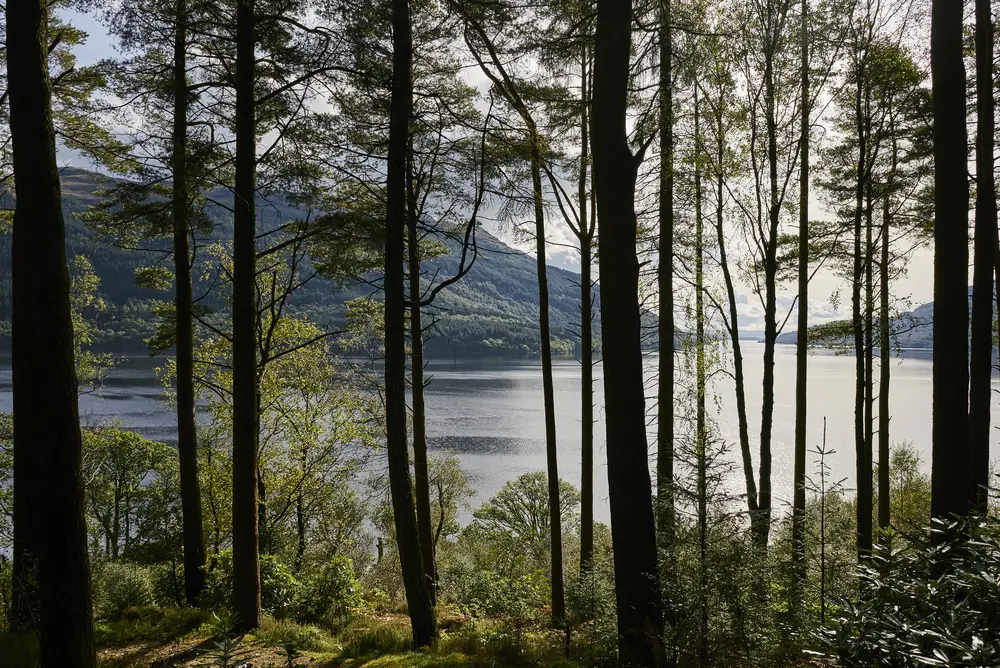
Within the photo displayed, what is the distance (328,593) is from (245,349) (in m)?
3.95

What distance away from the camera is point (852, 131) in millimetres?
9992

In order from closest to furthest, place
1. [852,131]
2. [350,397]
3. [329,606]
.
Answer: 1. [329,606]
2. [852,131]
3. [350,397]

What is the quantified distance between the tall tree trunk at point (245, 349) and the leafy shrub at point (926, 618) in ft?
18.6

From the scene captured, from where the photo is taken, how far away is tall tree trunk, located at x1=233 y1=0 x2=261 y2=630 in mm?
6395

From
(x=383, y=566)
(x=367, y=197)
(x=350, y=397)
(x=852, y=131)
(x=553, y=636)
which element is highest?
(x=852, y=131)

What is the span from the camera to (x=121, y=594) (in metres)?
7.88

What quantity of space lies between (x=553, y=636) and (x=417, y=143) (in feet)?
18.2

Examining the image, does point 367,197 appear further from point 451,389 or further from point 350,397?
point 451,389

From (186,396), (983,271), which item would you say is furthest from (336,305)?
(983,271)

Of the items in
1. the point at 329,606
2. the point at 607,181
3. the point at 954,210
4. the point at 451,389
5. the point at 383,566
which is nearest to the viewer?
the point at 607,181

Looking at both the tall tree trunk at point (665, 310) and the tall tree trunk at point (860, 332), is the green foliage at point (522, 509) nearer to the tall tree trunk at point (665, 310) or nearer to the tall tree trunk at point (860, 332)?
the tall tree trunk at point (860, 332)

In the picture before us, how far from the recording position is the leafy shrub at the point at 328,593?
25.9 ft

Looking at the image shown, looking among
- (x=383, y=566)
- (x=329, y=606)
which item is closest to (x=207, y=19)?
(x=329, y=606)

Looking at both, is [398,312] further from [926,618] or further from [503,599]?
[503,599]
